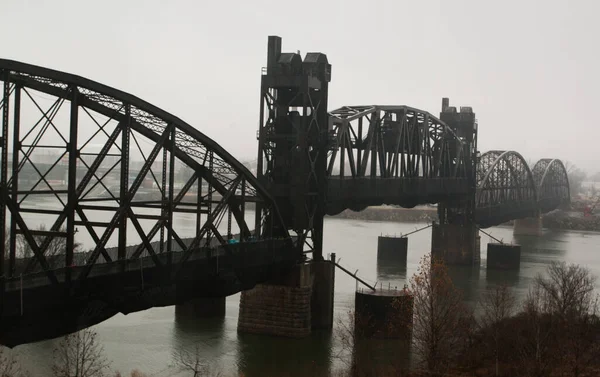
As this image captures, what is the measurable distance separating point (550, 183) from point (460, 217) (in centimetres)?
6404

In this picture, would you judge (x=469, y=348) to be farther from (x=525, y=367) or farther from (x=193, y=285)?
(x=193, y=285)

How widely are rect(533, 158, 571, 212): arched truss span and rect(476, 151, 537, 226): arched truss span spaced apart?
10.9ft

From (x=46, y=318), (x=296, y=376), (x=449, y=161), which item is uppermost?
(x=449, y=161)

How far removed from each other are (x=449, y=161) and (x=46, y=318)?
56371 millimetres

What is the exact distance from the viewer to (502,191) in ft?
347

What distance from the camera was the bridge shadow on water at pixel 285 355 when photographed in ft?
121

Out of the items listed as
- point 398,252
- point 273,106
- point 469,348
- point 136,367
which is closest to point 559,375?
point 469,348

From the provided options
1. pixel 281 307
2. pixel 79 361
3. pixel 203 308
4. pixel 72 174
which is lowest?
pixel 79 361

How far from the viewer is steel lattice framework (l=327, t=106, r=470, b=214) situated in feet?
170

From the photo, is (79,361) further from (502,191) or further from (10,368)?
(502,191)

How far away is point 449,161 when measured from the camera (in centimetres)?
7875

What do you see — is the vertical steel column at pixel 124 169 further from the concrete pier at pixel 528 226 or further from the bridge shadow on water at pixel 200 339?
the concrete pier at pixel 528 226

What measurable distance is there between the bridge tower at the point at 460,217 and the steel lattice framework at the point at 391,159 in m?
1.87

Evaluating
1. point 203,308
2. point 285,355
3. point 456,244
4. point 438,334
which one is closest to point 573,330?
point 438,334
